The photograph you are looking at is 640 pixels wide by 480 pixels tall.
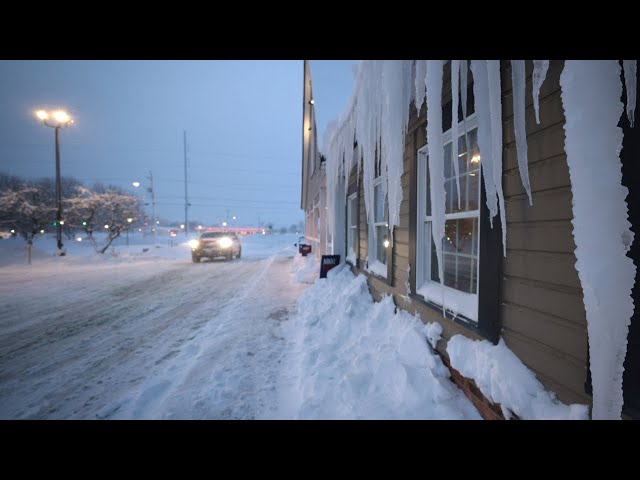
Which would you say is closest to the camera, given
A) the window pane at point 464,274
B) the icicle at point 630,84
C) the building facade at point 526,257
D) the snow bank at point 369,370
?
the icicle at point 630,84

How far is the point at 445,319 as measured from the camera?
2.12 m

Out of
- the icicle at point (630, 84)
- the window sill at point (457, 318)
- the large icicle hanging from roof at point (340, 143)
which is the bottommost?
the window sill at point (457, 318)

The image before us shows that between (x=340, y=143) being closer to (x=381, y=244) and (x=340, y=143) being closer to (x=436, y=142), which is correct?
(x=381, y=244)

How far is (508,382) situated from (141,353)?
3.73 meters

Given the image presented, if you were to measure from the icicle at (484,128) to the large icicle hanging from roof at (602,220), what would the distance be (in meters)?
0.47

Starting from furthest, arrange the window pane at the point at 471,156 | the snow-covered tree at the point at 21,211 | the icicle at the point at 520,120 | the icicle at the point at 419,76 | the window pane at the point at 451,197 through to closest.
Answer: the snow-covered tree at the point at 21,211
the window pane at the point at 451,197
the window pane at the point at 471,156
the icicle at the point at 419,76
the icicle at the point at 520,120

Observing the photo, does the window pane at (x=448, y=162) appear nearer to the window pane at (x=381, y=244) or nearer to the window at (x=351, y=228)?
the window pane at (x=381, y=244)

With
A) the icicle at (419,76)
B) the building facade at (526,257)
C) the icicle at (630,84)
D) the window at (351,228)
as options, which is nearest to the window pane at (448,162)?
the building facade at (526,257)

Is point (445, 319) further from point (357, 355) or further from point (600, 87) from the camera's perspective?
point (600, 87)

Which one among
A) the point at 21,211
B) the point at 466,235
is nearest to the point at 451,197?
the point at 466,235

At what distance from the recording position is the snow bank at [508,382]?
1.25m
